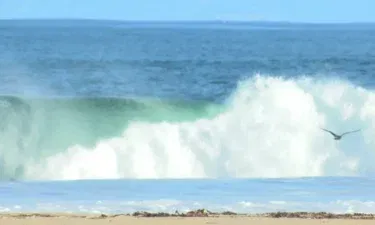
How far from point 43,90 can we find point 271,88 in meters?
10.6

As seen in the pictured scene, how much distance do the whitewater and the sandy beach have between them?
5.86m

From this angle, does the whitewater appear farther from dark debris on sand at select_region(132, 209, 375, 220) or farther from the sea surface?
dark debris on sand at select_region(132, 209, 375, 220)

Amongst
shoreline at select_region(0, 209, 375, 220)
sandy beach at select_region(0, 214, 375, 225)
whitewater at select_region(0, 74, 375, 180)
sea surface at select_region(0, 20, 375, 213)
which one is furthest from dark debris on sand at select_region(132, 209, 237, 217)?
whitewater at select_region(0, 74, 375, 180)

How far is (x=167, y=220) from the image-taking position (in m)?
11.4

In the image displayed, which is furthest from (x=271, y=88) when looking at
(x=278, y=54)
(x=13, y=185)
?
(x=278, y=54)

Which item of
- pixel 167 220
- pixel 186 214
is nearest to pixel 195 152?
pixel 186 214

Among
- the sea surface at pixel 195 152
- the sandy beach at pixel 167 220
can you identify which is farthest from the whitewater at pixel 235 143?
the sandy beach at pixel 167 220

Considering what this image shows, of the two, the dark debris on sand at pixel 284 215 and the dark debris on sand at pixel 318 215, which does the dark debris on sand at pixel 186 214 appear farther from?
the dark debris on sand at pixel 318 215

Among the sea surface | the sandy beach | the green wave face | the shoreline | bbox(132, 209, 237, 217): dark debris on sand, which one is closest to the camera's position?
the sandy beach

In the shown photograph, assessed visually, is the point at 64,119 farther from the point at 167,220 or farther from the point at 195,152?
the point at 167,220

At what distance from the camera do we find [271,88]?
2348 centimetres

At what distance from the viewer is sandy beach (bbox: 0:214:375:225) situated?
11.2 metres

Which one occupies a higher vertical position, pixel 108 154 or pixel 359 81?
pixel 359 81

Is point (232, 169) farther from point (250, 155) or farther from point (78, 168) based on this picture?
point (78, 168)
